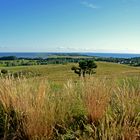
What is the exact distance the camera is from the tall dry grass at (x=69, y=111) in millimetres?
4508

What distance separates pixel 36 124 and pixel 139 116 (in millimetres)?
1481

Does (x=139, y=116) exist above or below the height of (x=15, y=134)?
above

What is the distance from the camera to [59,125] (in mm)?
4598

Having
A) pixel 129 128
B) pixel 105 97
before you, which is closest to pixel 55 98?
pixel 105 97

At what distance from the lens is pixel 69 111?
16.8 ft

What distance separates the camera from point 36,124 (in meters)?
4.55

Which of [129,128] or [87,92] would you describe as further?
[87,92]

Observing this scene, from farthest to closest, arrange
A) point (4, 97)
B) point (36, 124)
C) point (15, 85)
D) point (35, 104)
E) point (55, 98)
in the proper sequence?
point (15, 85), point (4, 97), point (55, 98), point (35, 104), point (36, 124)

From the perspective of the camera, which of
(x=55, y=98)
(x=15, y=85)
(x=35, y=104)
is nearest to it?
(x=35, y=104)

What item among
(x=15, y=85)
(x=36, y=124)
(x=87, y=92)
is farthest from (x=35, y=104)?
(x=15, y=85)

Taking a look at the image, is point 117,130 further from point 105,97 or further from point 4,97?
point 4,97

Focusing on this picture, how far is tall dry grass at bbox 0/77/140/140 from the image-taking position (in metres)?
4.51

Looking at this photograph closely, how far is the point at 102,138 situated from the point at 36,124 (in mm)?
1281

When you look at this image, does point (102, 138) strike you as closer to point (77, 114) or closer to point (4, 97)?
point (77, 114)
